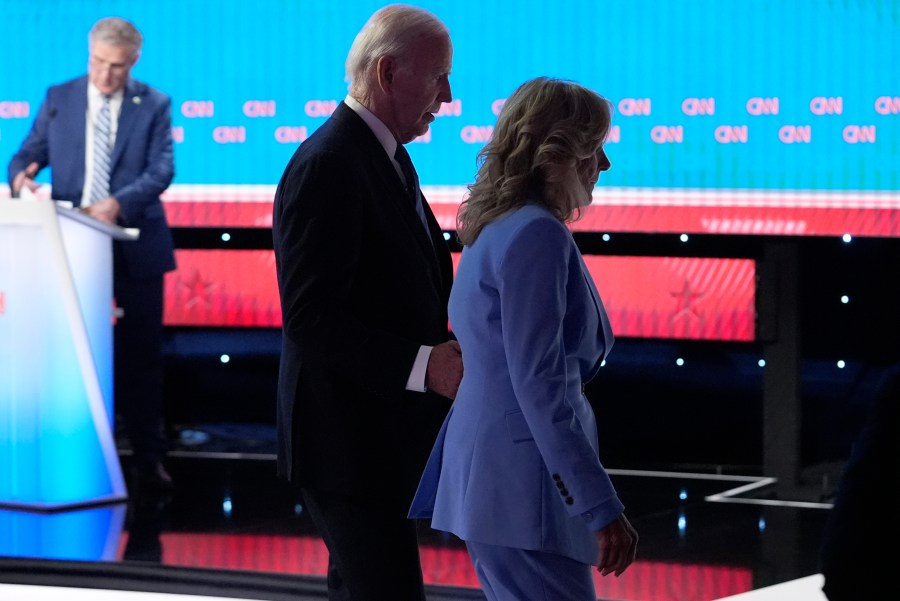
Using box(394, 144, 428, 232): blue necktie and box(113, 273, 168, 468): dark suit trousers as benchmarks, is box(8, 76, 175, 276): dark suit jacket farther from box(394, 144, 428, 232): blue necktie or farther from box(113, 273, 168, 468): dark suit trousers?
box(394, 144, 428, 232): blue necktie

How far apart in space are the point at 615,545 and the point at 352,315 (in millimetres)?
504

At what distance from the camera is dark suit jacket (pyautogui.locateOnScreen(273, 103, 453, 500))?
1768 mm

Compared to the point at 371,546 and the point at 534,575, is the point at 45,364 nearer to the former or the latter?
the point at 371,546

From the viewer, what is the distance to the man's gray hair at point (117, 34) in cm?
457

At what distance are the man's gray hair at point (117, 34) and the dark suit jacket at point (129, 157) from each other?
14cm

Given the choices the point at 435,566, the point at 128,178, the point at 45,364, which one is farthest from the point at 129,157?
the point at 435,566

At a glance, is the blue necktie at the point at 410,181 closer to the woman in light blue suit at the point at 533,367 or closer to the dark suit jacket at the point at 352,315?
the dark suit jacket at the point at 352,315

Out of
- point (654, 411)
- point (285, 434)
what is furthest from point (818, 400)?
point (285, 434)

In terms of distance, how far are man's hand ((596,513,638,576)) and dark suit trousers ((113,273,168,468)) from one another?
3314 millimetres

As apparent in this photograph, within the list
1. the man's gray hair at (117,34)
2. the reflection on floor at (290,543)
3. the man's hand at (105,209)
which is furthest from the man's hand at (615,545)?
the man's gray hair at (117,34)

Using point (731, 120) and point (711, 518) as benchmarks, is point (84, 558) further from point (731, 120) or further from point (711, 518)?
point (731, 120)

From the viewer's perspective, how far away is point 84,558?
137 inches

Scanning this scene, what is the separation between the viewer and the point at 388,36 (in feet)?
6.20

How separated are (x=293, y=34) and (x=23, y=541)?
2.26 m
